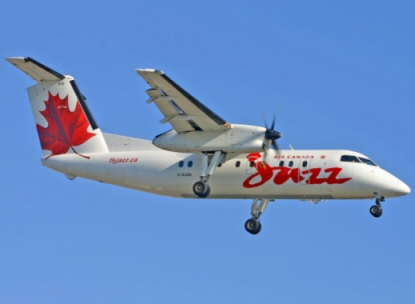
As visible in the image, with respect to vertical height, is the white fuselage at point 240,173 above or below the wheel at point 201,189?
above

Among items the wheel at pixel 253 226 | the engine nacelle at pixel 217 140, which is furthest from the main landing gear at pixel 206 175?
the wheel at pixel 253 226

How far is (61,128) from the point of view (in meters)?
29.2

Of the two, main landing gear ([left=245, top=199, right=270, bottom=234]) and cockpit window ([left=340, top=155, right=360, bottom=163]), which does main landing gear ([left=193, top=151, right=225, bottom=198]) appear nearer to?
main landing gear ([left=245, top=199, right=270, bottom=234])

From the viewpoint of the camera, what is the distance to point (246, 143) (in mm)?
26125

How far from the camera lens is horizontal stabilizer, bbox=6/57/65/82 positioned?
89.1ft

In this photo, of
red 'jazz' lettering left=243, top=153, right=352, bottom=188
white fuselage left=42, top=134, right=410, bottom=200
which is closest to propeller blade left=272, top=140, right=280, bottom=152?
white fuselage left=42, top=134, right=410, bottom=200

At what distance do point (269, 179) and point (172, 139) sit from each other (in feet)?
11.0

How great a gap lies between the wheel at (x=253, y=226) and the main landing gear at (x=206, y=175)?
2.19 metres

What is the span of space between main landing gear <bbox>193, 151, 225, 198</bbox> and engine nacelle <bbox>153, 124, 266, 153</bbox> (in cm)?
35

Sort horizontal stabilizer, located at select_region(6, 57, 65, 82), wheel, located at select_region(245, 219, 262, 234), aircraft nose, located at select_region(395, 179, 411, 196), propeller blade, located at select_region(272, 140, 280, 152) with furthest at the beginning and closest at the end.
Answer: wheel, located at select_region(245, 219, 262, 234), horizontal stabilizer, located at select_region(6, 57, 65, 82), propeller blade, located at select_region(272, 140, 280, 152), aircraft nose, located at select_region(395, 179, 411, 196)

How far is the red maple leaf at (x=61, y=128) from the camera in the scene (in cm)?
2903

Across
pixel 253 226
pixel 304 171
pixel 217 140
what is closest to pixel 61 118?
pixel 217 140

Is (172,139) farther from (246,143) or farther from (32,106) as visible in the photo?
(32,106)

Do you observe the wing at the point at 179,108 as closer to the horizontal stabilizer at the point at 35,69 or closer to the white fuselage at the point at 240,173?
the white fuselage at the point at 240,173
